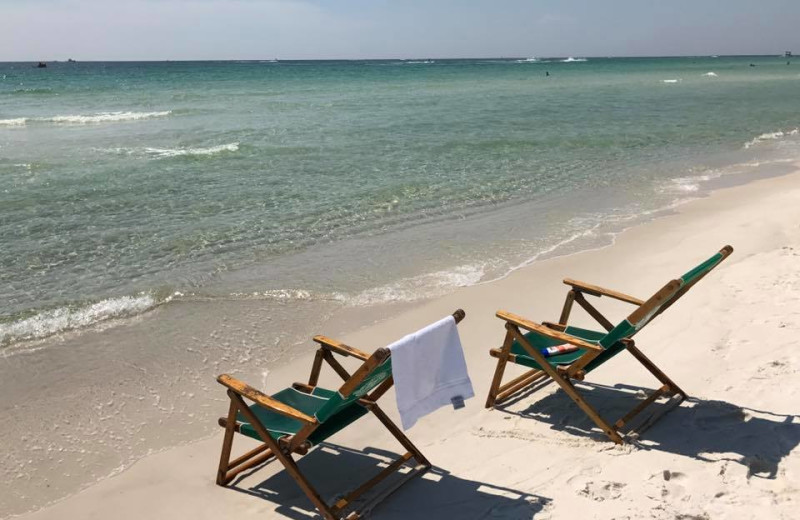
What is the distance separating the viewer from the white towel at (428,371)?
145 inches

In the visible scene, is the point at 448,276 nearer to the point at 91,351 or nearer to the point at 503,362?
the point at 503,362

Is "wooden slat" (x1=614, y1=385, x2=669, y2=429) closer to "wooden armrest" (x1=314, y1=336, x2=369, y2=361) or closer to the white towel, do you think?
the white towel

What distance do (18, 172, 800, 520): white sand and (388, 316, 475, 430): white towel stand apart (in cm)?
54

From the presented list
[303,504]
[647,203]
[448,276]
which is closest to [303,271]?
[448,276]

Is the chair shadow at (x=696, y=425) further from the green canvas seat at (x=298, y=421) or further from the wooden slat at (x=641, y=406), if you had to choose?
the green canvas seat at (x=298, y=421)

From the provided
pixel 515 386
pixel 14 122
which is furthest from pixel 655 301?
pixel 14 122

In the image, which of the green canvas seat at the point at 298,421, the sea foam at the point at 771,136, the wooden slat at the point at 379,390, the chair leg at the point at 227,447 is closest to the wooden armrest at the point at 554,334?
the wooden slat at the point at 379,390

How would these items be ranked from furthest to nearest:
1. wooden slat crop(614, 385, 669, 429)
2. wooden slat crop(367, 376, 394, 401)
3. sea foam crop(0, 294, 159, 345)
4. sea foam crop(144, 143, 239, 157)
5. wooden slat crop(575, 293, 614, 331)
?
sea foam crop(144, 143, 239, 157) → sea foam crop(0, 294, 159, 345) → wooden slat crop(575, 293, 614, 331) → wooden slat crop(614, 385, 669, 429) → wooden slat crop(367, 376, 394, 401)

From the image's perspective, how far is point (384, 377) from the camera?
382 cm

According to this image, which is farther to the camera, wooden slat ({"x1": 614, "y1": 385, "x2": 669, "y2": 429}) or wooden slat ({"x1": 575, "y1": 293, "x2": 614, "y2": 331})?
wooden slat ({"x1": 575, "y1": 293, "x2": 614, "y2": 331})

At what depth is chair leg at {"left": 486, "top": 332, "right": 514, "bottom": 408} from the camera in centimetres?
484

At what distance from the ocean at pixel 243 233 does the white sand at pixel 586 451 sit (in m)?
0.46

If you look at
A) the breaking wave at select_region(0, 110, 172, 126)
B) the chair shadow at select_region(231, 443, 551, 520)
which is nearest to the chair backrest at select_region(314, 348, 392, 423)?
the chair shadow at select_region(231, 443, 551, 520)

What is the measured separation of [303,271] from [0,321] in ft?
10.7
